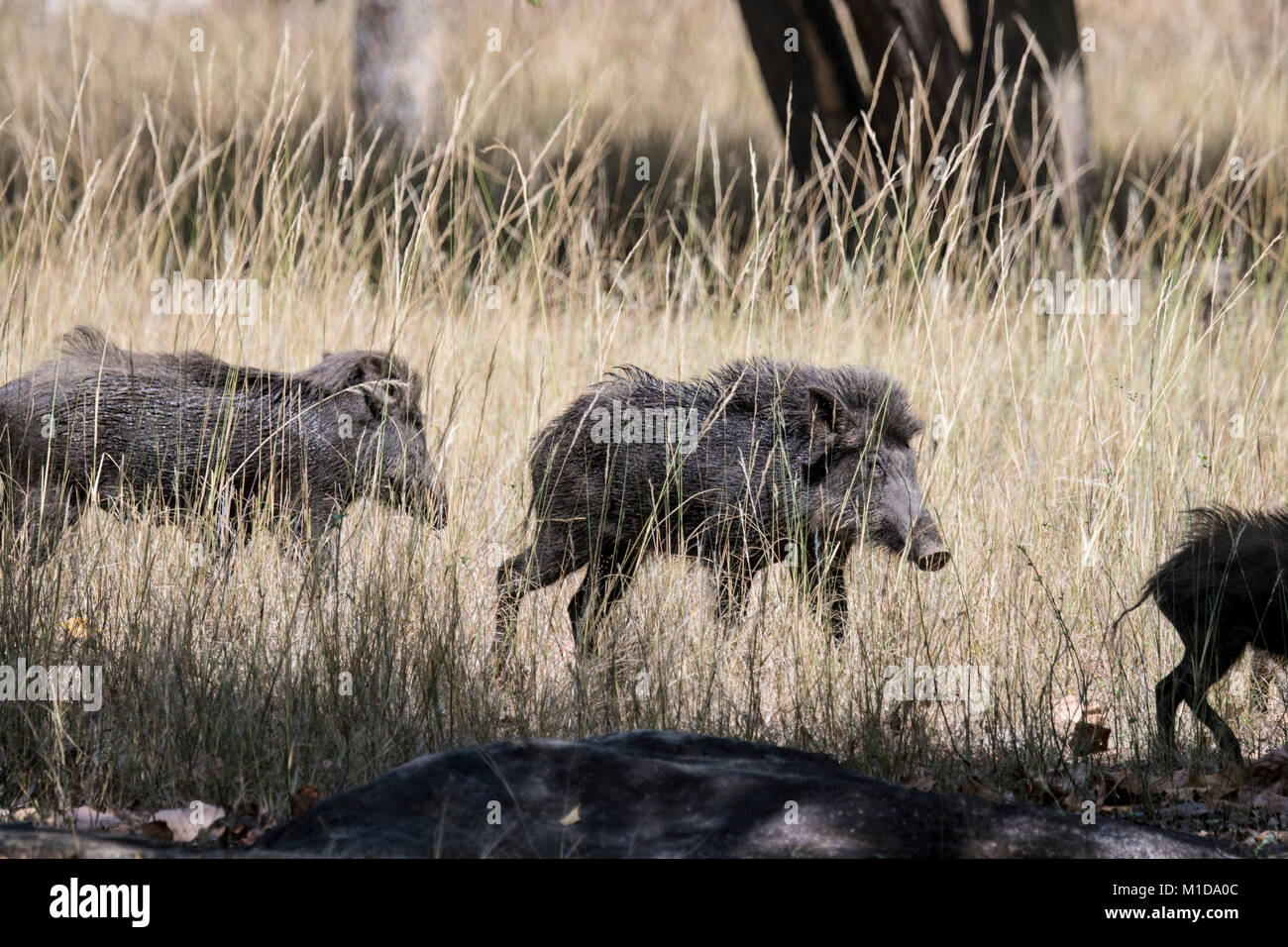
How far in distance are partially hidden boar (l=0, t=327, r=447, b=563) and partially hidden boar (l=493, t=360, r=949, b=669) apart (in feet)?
1.57

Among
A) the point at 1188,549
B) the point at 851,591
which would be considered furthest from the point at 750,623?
the point at 1188,549

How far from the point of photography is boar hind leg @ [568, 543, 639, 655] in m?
4.46

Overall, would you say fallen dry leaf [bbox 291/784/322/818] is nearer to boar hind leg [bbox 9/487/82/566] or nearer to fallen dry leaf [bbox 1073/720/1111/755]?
boar hind leg [bbox 9/487/82/566]

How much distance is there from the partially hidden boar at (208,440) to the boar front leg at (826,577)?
1.25m

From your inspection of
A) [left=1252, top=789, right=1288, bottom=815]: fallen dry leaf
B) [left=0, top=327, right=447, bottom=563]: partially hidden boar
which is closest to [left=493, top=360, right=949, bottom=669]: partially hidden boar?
[left=0, top=327, right=447, bottom=563]: partially hidden boar

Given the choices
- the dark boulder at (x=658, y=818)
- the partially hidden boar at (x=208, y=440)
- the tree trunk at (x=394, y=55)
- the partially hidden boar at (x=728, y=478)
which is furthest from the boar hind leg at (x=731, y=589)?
the tree trunk at (x=394, y=55)

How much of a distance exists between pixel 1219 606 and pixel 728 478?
5.06ft

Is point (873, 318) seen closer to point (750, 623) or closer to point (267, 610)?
point (750, 623)

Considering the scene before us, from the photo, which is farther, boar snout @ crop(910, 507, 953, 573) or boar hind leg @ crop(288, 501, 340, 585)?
boar snout @ crop(910, 507, 953, 573)

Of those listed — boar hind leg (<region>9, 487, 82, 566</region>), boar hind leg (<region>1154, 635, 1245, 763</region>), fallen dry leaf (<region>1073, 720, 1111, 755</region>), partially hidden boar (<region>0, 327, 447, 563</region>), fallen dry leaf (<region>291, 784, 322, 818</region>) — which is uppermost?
partially hidden boar (<region>0, 327, 447, 563</region>)

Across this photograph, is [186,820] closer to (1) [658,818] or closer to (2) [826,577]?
(1) [658,818]

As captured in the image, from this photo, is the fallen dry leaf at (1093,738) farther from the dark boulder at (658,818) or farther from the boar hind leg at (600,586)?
the boar hind leg at (600,586)
